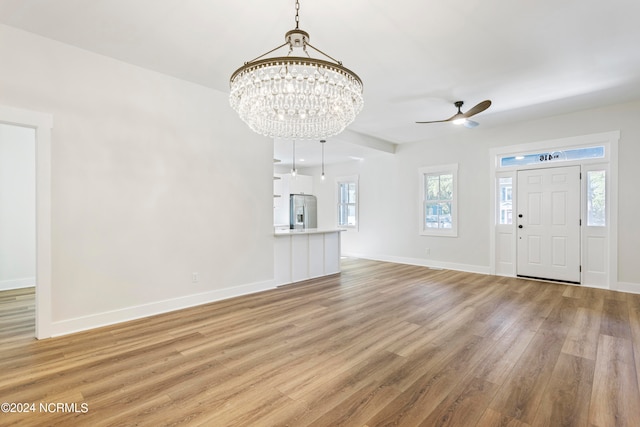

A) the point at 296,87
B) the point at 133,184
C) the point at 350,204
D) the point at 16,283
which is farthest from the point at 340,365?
the point at 350,204

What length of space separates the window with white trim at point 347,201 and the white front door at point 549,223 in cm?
394

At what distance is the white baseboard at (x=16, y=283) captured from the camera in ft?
15.6

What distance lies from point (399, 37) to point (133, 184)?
3271 mm

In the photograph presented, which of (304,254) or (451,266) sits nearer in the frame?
(304,254)

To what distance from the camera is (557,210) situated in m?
5.27

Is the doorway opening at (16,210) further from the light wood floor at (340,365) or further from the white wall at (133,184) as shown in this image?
the white wall at (133,184)

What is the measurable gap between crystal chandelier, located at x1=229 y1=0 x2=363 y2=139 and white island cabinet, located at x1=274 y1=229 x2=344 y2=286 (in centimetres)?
275

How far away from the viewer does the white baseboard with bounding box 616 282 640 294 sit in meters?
4.57

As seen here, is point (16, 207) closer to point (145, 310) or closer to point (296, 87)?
point (145, 310)

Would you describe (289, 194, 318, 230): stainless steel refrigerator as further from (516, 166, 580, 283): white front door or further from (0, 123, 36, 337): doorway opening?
(0, 123, 36, 337): doorway opening

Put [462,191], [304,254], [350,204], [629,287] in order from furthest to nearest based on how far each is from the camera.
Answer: [350,204]
[462,191]
[304,254]
[629,287]

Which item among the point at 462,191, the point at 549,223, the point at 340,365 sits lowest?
the point at 340,365

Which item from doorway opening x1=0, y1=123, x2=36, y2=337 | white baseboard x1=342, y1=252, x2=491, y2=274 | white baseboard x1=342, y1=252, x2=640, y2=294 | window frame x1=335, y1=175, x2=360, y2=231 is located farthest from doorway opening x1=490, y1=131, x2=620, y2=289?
doorway opening x1=0, y1=123, x2=36, y2=337

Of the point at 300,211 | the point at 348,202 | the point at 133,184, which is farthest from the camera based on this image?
the point at 300,211
